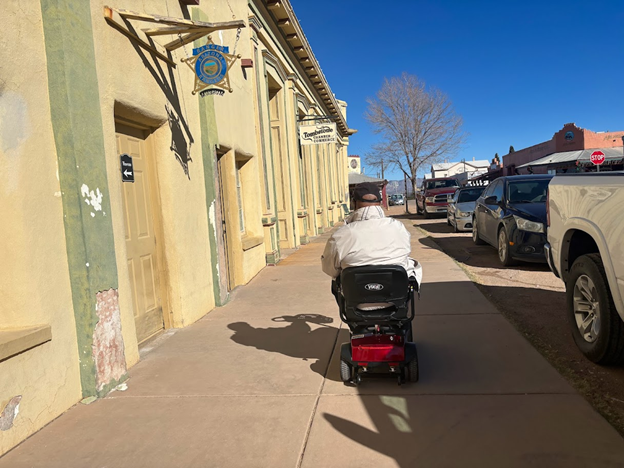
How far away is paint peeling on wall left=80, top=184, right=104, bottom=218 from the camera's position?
3562mm

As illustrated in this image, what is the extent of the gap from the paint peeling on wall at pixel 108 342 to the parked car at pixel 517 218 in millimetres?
6367

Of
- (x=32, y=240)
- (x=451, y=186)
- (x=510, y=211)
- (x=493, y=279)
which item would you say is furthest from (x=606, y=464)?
(x=451, y=186)

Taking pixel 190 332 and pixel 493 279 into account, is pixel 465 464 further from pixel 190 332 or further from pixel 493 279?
pixel 493 279

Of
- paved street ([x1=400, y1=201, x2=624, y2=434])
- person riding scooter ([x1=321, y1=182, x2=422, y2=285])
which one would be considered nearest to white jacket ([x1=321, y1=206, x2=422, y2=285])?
person riding scooter ([x1=321, y1=182, x2=422, y2=285])

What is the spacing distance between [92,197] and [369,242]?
85.6 inches

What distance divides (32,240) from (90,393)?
4.26 ft

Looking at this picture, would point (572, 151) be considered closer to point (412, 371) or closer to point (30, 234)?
point (412, 371)

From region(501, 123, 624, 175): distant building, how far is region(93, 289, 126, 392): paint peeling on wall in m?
27.9

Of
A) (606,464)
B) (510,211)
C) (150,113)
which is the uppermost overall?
(150,113)

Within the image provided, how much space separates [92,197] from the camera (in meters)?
3.66

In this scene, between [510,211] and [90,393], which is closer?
[90,393]

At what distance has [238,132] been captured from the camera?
8203mm

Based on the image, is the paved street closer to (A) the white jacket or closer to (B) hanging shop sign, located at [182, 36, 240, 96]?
(A) the white jacket

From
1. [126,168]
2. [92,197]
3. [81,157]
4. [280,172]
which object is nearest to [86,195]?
[92,197]
